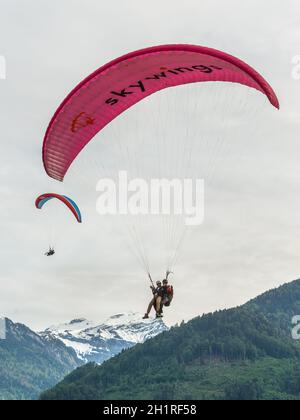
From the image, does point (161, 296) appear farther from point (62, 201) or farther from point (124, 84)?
point (62, 201)

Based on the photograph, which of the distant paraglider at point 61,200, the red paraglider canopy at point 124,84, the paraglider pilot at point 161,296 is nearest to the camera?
the red paraglider canopy at point 124,84

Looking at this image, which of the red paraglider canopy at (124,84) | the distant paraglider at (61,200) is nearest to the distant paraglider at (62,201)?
the distant paraglider at (61,200)

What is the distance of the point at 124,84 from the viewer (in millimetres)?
36000

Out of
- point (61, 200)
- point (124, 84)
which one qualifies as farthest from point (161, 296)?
point (61, 200)

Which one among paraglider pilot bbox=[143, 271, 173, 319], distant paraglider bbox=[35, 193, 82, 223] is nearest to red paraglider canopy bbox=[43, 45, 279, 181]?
paraglider pilot bbox=[143, 271, 173, 319]

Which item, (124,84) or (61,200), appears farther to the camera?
(61,200)

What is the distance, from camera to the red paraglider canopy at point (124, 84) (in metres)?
33.2

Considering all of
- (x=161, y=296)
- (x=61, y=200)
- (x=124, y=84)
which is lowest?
(x=161, y=296)

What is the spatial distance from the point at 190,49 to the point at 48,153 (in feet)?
33.2

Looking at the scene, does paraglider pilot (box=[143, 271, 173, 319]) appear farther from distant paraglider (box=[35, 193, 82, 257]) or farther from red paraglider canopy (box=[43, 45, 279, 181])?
distant paraglider (box=[35, 193, 82, 257])

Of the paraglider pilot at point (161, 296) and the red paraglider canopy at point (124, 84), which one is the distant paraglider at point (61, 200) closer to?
the red paraglider canopy at point (124, 84)
